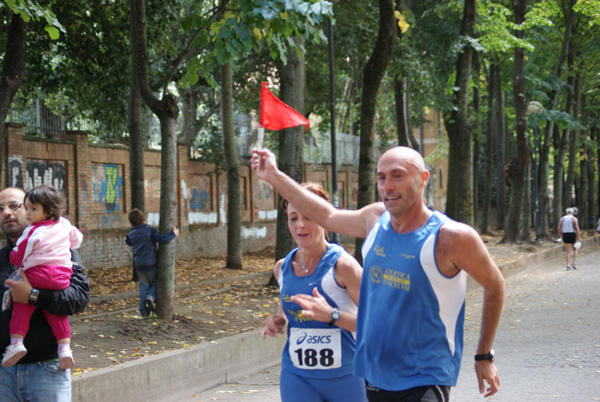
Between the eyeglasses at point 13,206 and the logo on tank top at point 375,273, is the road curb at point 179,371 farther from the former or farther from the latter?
the logo on tank top at point 375,273

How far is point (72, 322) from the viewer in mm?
10125

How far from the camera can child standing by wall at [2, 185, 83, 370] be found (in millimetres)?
4105

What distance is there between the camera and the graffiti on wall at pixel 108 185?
2123 centimetres

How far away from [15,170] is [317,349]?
16.0 metres

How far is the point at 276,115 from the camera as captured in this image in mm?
5180

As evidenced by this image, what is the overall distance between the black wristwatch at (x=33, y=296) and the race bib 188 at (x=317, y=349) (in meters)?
1.48

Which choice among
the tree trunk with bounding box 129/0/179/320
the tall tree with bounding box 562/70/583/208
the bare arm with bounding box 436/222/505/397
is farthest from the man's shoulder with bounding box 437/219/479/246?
the tall tree with bounding box 562/70/583/208

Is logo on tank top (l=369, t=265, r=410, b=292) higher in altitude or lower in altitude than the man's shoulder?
lower

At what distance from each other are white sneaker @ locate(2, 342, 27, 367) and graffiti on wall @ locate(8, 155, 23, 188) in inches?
592

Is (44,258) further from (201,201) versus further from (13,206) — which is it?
(201,201)

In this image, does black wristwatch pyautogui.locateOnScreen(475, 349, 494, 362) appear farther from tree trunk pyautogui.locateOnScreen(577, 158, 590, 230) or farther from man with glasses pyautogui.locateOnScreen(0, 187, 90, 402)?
tree trunk pyautogui.locateOnScreen(577, 158, 590, 230)

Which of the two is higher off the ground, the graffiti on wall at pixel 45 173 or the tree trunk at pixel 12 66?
the tree trunk at pixel 12 66

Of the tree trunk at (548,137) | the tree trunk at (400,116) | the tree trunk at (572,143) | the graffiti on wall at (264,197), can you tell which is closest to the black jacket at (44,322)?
the tree trunk at (400,116)

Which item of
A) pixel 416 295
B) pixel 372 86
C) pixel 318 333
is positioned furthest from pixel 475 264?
pixel 372 86
